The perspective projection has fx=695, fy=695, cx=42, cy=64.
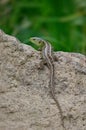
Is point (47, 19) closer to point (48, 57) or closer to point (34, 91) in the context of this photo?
point (48, 57)

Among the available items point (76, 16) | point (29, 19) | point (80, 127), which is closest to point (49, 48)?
point (80, 127)

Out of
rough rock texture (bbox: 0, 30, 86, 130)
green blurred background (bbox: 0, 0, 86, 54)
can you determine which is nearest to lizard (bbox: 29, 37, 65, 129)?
rough rock texture (bbox: 0, 30, 86, 130)

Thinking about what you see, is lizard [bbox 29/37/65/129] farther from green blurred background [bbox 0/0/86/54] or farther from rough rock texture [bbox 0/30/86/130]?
green blurred background [bbox 0/0/86/54]

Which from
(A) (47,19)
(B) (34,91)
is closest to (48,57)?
(B) (34,91)

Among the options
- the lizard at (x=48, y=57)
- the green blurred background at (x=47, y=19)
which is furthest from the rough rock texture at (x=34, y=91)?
the green blurred background at (x=47, y=19)

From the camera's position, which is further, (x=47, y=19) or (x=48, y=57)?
(x=47, y=19)
